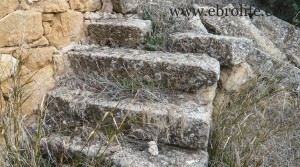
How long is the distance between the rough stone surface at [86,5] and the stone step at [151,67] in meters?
0.36

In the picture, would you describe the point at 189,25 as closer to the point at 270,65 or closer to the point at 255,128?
the point at 270,65

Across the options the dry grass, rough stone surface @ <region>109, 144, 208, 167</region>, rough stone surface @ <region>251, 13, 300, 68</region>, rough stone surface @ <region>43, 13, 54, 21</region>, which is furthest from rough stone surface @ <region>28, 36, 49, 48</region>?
rough stone surface @ <region>251, 13, 300, 68</region>

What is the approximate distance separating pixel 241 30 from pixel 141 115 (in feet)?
5.62

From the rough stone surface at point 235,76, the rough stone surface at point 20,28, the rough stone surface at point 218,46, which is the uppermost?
the rough stone surface at point 20,28

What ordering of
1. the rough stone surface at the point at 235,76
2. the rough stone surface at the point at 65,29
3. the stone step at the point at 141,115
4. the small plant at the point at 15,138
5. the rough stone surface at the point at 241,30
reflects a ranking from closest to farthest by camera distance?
the small plant at the point at 15,138 < the stone step at the point at 141,115 < the rough stone surface at the point at 65,29 < the rough stone surface at the point at 235,76 < the rough stone surface at the point at 241,30

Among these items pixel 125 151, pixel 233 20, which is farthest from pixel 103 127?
pixel 233 20

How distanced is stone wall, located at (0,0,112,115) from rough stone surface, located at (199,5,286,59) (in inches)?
50.1

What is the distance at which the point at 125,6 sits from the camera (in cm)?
296

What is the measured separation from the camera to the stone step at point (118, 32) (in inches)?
105

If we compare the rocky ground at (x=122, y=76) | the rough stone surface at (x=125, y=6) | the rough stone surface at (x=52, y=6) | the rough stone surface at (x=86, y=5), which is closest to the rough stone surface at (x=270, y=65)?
the rocky ground at (x=122, y=76)

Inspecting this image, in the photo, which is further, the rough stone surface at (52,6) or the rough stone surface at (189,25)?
the rough stone surface at (189,25)

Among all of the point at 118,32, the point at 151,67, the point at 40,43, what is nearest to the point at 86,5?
the point at 118,32

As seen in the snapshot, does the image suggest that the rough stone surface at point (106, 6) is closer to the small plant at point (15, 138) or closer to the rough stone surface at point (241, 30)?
the rough stone surface at point (241, 30)

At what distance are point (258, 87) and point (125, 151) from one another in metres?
1.26
